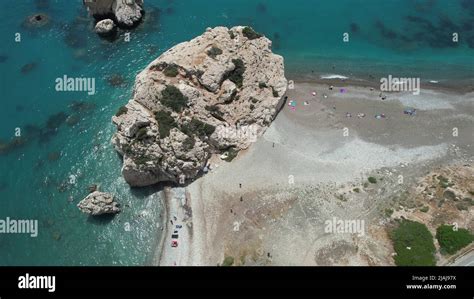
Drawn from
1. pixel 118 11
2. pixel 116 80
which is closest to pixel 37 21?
pixel 118 11

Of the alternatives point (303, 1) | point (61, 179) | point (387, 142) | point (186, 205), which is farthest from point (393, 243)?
point (303, 1)

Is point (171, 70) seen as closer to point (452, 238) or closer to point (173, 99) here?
point (173, 99)

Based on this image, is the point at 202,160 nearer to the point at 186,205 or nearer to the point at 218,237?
the point at 186,205

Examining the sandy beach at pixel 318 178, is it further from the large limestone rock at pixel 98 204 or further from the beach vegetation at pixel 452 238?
the large limestone rock at pixel 98 204

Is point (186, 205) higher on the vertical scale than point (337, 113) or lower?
lower

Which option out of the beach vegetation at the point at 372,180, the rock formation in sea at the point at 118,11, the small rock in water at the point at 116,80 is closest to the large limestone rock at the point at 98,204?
the small rock in water at the point at 116,80
